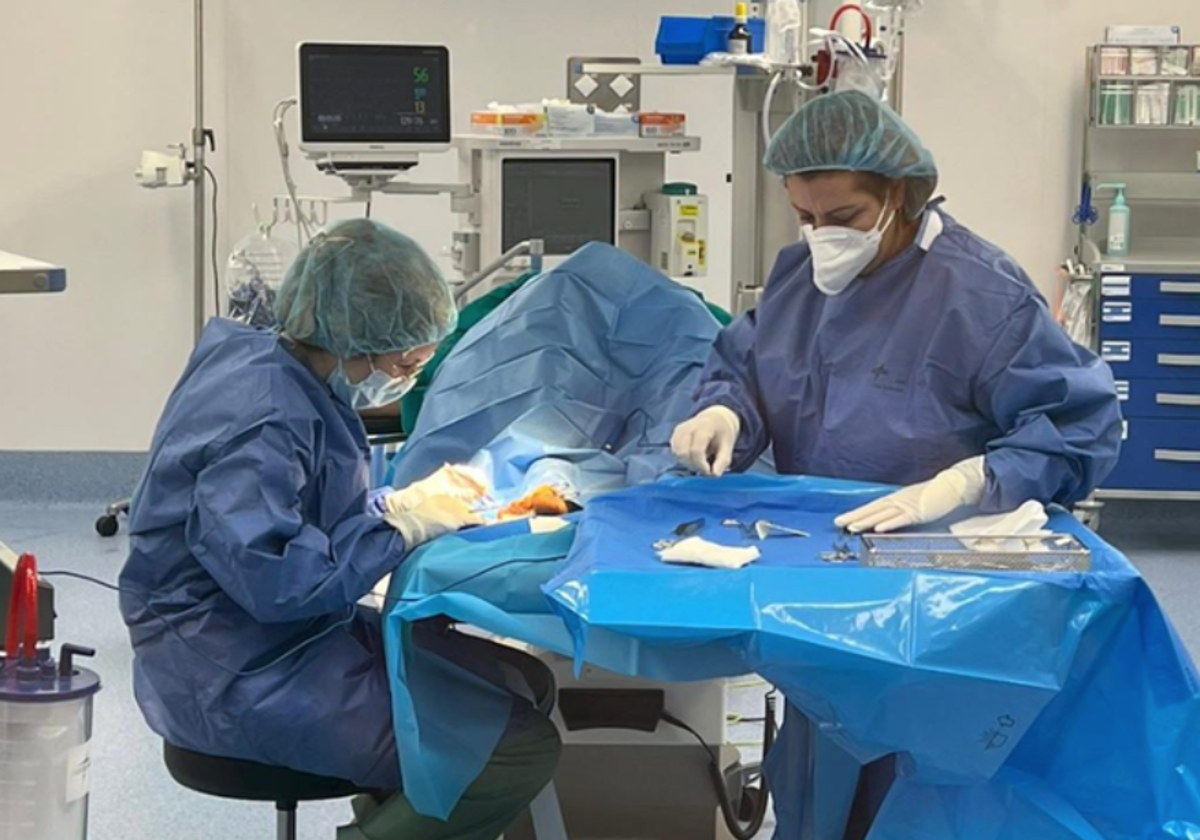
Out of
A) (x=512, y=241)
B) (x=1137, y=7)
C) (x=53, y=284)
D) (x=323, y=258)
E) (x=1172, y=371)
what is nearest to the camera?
(x=53, y=284)

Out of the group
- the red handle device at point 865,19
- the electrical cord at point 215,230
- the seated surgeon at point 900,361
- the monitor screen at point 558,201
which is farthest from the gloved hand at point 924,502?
the electrical cord at point 215,230

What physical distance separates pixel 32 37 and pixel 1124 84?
347 cm

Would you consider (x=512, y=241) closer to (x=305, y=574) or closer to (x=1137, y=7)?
(x=305, y=574)

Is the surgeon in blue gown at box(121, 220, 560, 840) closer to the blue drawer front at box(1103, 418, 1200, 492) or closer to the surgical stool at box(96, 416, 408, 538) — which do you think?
the surgical stool at box(96, 416, 408, 538)

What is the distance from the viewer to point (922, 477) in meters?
2.26

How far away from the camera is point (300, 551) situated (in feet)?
6.59

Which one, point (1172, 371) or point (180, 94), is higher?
point (180, 94)

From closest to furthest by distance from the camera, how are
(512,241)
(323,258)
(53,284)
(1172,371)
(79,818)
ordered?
(53,284) → (79,818) → (323,258) → (512,241) → (1172,371)

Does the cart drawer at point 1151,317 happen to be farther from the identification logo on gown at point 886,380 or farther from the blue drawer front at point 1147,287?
the identification logo on gown at point 886,380

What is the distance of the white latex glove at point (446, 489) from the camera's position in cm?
231

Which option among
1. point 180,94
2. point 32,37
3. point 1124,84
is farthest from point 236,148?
point 1124,84

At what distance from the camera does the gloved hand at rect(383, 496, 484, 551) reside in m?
2.12

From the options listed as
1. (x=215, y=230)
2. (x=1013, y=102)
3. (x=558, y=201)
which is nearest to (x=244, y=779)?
(x=558, y=201)

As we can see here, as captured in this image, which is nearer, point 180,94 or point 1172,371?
point 1172,371
